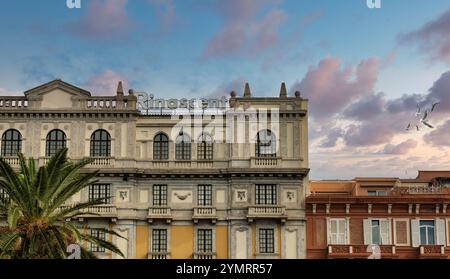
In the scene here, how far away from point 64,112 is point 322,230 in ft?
81.2

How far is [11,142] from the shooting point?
62.4 meters

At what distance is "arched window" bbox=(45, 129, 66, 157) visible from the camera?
205 ft

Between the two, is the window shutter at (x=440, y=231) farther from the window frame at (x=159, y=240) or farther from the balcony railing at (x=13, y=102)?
the balcony railing at (x=13, y=102)

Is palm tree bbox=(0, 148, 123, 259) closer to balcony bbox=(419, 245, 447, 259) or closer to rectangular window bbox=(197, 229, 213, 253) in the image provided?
rectangular window bbox=(197, 229, 213, 253)

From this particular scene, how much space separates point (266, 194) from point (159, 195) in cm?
932

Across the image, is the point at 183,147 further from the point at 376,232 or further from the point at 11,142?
the point at 376,232

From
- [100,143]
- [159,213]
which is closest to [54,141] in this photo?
[100,143]

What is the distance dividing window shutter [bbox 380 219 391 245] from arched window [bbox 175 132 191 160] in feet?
58.5

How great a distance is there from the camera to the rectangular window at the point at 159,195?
61719 millimetres

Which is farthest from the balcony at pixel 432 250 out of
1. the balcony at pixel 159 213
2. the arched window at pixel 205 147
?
the balcony at pixel 159 213

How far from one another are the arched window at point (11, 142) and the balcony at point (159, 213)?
12896mm

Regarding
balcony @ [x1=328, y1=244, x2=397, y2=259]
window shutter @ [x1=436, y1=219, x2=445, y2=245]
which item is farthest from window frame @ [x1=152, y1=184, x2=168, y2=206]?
window shutter @ [x1=436, y1=219, x2=445, y2=245]

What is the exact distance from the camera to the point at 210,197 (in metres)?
61.9

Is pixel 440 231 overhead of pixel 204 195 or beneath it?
beneath
